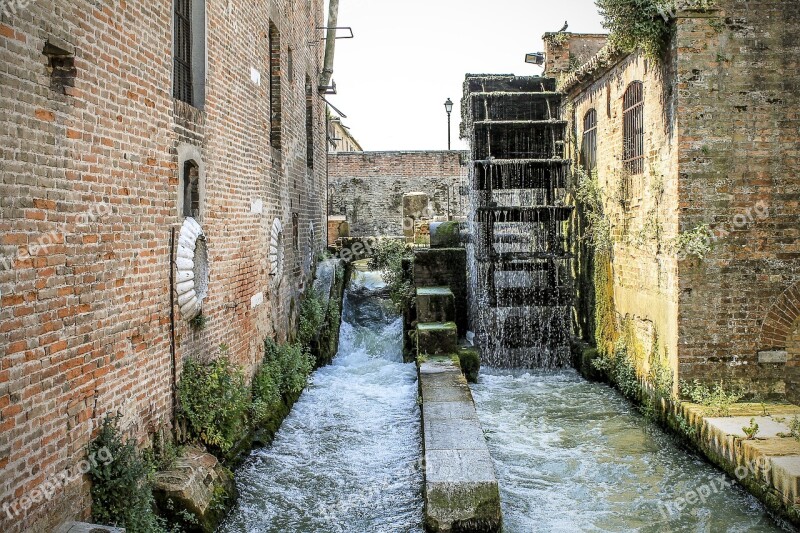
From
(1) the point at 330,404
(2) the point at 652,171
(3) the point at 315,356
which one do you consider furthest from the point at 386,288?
(2) the point at 652,171

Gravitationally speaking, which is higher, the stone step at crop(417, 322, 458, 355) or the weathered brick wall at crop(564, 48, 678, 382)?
the weathered brick wall at crop(564, 48, 678, 382)

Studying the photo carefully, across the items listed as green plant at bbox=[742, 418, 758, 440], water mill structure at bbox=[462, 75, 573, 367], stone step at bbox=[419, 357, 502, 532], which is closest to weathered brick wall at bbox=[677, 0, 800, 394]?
green plant at bbox=[742, 418, 758, 440]

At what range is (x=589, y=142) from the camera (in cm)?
1073

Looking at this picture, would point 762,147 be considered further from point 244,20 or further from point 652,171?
point 244,20

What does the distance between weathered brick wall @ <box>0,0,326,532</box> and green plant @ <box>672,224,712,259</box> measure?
4687mm

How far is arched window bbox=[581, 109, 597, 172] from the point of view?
10.4 metres

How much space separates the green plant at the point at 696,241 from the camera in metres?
6.68

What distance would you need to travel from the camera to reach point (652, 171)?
750 cm

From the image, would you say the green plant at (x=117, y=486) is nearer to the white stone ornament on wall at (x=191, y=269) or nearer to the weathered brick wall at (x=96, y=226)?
the weathered brick wall at (x=96, y=226)

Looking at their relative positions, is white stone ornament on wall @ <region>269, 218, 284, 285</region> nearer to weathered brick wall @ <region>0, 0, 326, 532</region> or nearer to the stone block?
weathered brick wall @ <region>0, 0, 326, 532</region>

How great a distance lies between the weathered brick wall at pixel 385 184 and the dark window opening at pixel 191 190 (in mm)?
15765

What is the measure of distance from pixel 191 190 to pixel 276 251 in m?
3.05

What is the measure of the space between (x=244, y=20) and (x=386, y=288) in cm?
709

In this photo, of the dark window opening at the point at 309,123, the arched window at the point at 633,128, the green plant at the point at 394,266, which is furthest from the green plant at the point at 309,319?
the arched window at the point at 633,128
